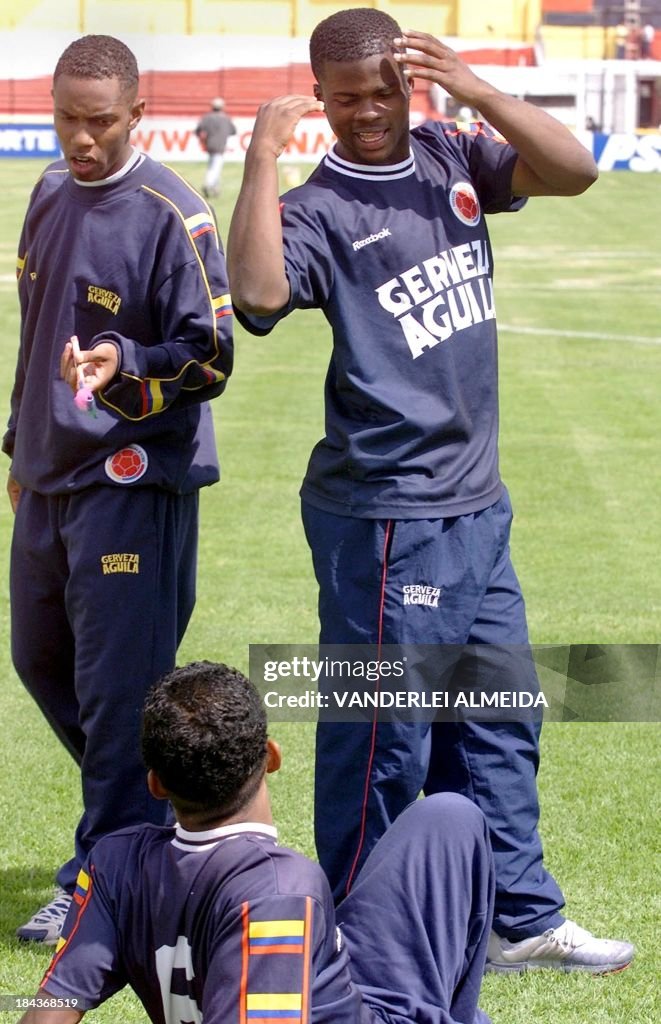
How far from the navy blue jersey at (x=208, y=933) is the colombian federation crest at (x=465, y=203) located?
6.46 feet

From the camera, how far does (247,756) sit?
2.87 m

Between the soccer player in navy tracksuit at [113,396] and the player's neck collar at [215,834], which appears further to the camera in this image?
the soccer player in navy tracksuit at [113,396]

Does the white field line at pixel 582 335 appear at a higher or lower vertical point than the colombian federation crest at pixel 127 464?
lower

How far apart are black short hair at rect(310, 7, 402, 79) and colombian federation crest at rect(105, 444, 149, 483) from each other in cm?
113

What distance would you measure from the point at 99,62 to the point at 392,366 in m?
1.17

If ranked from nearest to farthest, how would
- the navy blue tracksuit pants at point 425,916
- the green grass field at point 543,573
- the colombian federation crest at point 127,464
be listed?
the navy blue tracksuit pants at point 425,916 → the colombian federation crest at point 127,464 → the green grass field at point 543,573

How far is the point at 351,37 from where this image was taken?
3.99 metres

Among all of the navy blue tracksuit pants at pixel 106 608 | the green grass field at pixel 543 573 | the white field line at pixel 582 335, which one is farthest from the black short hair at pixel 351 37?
the white field line at pixel 582 335

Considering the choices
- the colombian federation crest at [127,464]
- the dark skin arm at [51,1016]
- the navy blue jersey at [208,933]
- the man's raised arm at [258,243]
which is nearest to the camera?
the navy blue jersey at [208,933]

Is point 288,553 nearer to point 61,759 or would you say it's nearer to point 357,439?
point 61,759

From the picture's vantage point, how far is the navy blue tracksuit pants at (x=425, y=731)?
13.3 ft

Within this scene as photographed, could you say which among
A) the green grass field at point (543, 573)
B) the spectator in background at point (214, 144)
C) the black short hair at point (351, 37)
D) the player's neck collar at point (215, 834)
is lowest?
the spectator in background at point (214, 144)

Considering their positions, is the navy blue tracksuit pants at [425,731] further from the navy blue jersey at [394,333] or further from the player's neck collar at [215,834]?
the player's neck collar at [215,834]

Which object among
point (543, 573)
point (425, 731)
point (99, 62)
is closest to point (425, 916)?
point (425, 731)
